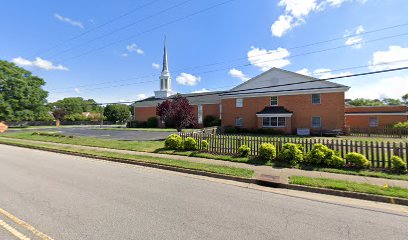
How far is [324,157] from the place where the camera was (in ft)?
29.8

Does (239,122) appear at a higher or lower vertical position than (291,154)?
higher

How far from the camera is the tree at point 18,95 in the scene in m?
44.1

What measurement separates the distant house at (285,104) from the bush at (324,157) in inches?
594

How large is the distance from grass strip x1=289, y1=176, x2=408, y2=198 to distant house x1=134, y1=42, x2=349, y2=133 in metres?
17.5

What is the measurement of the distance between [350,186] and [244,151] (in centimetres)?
512

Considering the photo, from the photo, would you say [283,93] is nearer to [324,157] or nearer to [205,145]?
[205,145]

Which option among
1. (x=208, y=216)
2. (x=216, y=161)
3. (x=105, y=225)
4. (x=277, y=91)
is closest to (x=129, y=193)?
(x=105, y=225)

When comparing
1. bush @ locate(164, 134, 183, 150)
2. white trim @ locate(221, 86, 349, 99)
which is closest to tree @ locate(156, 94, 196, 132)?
bush @ locate(164, 134, 183, 150)

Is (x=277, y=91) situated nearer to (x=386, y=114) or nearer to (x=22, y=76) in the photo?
(x=386, y=114)

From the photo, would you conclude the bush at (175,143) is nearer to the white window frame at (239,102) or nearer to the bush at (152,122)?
the white window frame at (239,102)

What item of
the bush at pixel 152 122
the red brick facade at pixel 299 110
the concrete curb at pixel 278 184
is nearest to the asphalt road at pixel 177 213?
the concrete curb at pixel 278 184

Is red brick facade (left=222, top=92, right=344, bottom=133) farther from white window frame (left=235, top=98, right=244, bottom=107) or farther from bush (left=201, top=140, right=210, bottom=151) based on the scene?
bush (left=201, top=140, right=210, bottom=151)

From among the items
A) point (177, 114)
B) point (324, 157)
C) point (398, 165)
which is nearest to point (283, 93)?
point (177, 114)

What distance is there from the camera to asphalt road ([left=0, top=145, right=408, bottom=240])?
3.82 metres
